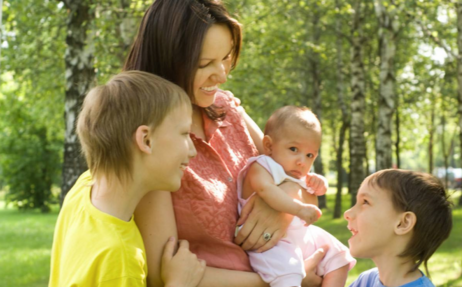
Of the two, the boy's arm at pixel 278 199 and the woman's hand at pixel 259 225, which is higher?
the boy's arm at pixel 278 199

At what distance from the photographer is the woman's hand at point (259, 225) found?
282 cm

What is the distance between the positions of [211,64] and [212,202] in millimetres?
599

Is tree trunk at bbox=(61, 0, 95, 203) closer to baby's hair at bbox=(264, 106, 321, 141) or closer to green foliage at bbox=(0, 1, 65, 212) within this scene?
green foliage at bbox=(0, 1, 65, 212)

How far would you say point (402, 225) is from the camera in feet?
9.53

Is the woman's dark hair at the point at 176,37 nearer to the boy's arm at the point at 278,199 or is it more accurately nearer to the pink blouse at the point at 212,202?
the pink blouse at the point at 212,202

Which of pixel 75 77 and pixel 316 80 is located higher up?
pixel 75 77

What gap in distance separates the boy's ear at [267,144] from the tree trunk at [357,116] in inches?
529

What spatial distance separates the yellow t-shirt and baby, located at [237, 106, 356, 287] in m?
0.66

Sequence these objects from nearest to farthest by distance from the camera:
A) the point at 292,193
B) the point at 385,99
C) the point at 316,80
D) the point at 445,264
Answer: the point at 292,193 → the point at 445,264 → the point at 385,99 → the point at 316,80

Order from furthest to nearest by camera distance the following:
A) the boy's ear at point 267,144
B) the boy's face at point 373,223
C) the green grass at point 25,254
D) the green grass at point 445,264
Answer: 1. the green grass at point 25,254
2. the green grass at point 445,264
3. the boy's ear at point 267,144
4. the boy's face at point 373,223

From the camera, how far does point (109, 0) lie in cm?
1125

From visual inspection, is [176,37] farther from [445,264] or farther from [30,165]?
[30,165]

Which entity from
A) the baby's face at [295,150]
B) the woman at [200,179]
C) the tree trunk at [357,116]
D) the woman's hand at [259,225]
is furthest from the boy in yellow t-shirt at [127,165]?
the tree trunk at [357,116]

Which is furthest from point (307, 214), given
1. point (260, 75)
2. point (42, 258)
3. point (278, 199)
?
point (260, 75)
